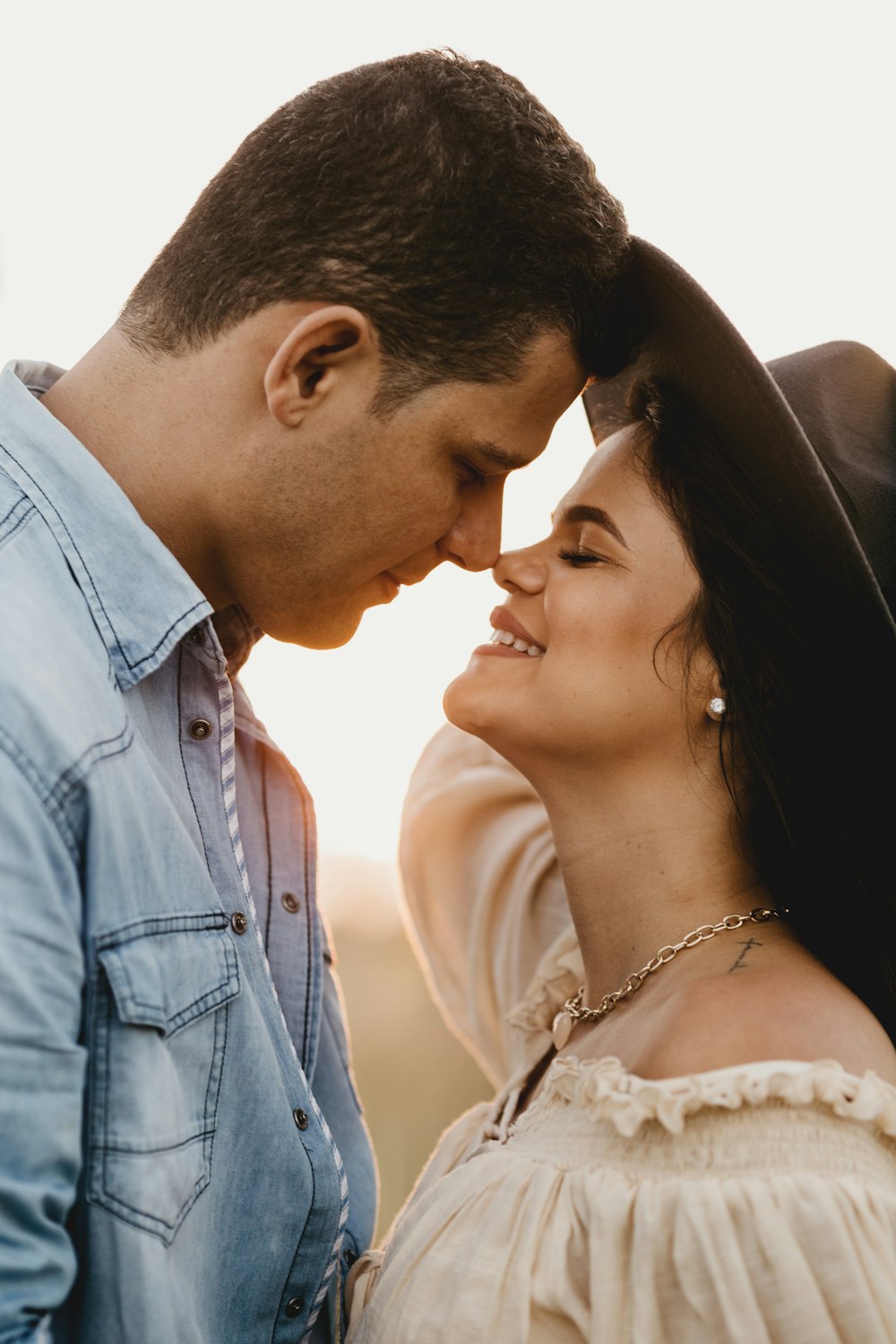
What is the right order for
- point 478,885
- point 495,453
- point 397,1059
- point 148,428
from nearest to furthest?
point 148,428 → point 495,453 → point 478,885 → point 397,1059

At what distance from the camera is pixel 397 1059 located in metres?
6.35

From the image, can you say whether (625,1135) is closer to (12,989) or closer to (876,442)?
(12,989)

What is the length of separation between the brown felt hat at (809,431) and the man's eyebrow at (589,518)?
0.25m

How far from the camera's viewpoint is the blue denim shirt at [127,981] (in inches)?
53.7

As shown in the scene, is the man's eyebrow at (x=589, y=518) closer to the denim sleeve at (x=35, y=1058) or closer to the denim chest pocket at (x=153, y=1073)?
the denim chest pocket at (x=153, y=1073)

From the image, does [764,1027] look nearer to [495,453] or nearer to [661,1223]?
[661,1223]

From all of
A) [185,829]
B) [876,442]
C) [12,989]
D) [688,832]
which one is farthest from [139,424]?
[876,442]

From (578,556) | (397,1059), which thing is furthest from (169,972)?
(397,1059)

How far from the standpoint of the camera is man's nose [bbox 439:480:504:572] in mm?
2219

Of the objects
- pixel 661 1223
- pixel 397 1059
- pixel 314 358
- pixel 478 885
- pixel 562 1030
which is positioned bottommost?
pixel 397 1059

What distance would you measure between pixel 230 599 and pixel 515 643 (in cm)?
57

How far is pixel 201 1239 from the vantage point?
5.30 ft

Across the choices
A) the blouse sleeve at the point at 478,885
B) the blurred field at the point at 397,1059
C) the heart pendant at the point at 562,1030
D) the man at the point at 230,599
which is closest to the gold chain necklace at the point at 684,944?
Result: the heart pendant at the point at 562,1030

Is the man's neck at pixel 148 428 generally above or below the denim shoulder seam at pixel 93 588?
above
